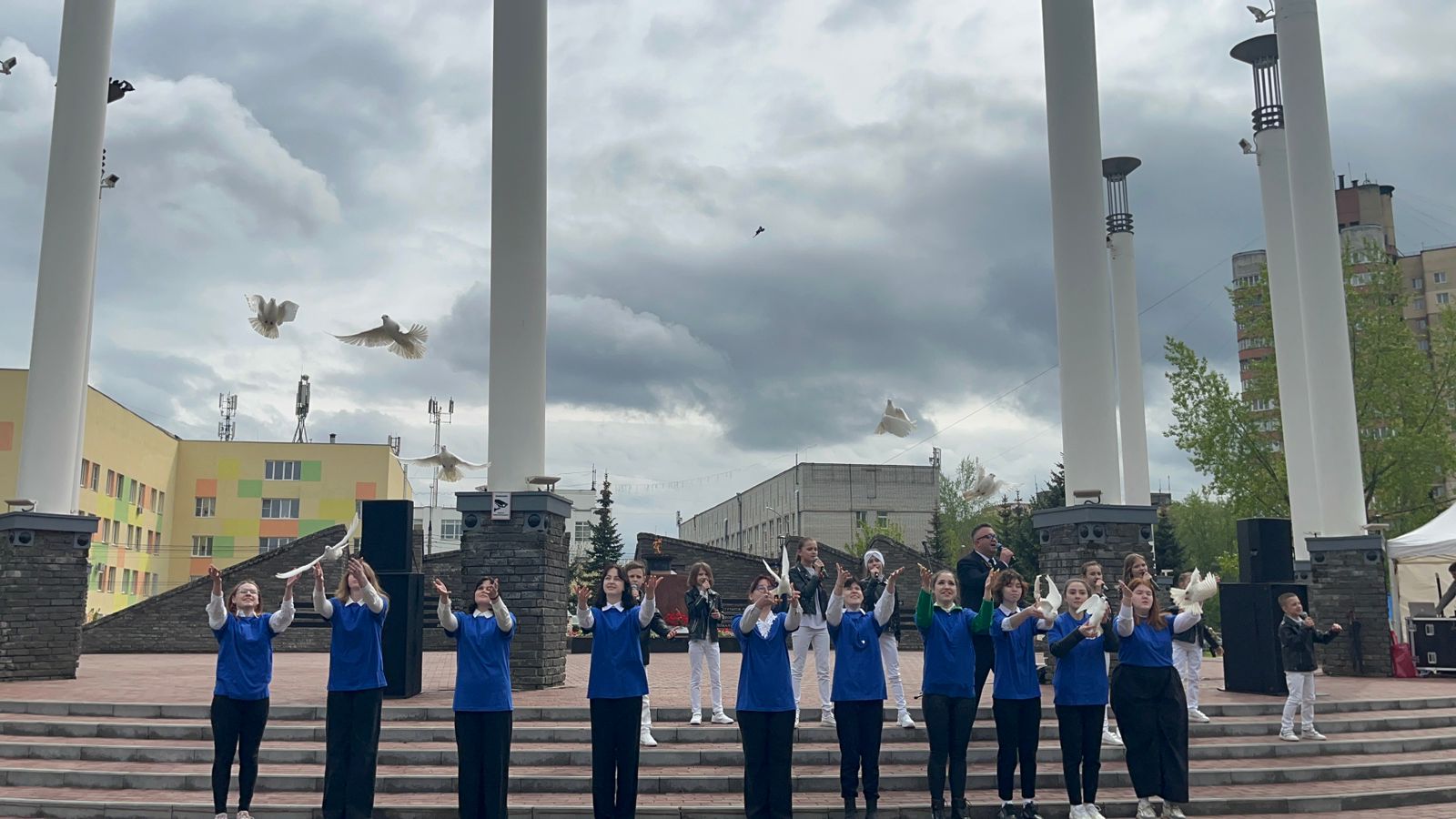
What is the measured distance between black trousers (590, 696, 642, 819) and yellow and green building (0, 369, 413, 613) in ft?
135

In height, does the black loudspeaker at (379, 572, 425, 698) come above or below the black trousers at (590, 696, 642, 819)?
above

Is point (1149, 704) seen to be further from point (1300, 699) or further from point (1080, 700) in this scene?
point (1300, 699)

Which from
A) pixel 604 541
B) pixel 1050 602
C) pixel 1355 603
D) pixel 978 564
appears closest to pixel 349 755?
pixel 1050 602

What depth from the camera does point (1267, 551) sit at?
A: 45.5ft

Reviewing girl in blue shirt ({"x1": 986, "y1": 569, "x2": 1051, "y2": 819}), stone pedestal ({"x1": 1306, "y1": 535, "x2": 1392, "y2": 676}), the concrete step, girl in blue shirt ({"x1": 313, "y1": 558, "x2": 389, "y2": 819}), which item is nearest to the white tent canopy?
stone pedestal ({"x1": 1306, "y1": 535, "x2": 1392, "y2": 676})

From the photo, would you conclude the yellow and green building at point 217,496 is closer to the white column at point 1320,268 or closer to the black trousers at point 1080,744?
the white column at point 1320,268

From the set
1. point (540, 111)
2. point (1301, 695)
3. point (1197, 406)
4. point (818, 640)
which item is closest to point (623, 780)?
point (818, 640)

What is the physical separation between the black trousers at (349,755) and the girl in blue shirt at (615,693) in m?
1.56

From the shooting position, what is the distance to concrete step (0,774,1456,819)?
8.45 meters

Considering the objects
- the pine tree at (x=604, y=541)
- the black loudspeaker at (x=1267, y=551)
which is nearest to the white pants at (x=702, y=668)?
the black loudspeaker at (x=1267, y=551)

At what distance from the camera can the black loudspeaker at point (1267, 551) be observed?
45.4 ft

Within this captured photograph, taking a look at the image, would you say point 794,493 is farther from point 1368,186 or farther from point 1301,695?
point 1301,695

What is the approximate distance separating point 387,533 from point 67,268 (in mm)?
7718

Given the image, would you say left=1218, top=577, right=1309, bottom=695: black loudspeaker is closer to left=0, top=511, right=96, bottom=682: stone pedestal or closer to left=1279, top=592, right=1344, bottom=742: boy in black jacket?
left=1279, top=592, right=1344, bottom=742: boy in black jacket
